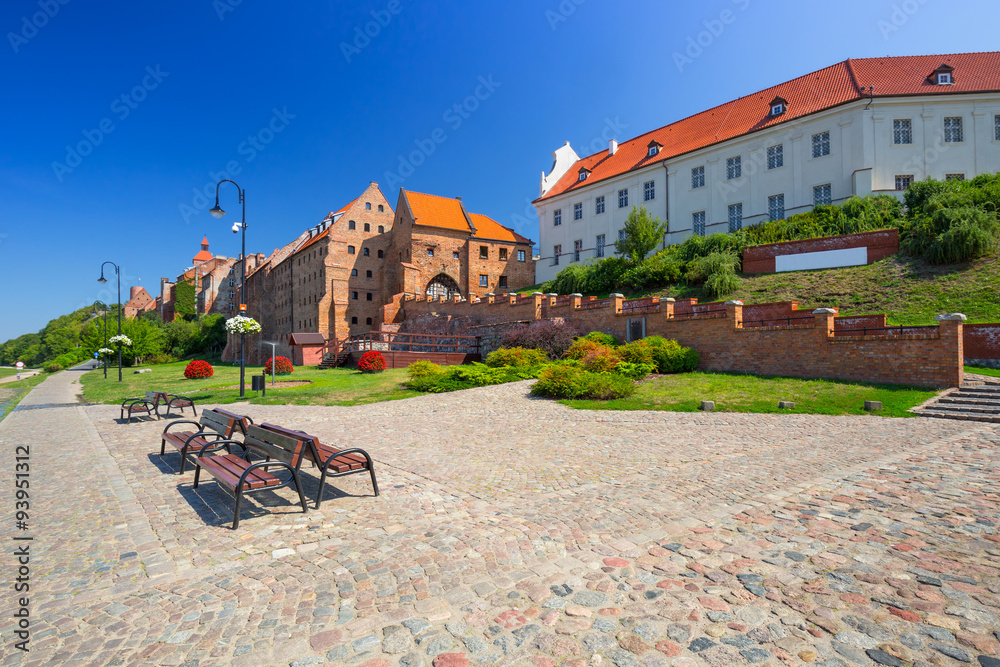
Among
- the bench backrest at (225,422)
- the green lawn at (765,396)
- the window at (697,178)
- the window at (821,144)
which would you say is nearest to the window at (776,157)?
the window at (821,144)

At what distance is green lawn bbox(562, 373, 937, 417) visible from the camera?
1263 centimetres

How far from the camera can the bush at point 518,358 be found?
22.1 m

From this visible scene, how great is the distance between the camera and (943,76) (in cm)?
3172

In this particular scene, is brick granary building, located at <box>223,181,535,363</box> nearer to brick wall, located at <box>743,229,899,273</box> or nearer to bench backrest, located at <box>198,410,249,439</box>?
brick wall, located at <box>743,229,899,273</box>

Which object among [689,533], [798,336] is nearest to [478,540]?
[689,533]

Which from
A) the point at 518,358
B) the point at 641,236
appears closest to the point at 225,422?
the point at 518,358

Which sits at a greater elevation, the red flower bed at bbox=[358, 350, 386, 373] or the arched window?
the arched window

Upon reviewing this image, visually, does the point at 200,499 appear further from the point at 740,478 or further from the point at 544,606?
the point at 740,478

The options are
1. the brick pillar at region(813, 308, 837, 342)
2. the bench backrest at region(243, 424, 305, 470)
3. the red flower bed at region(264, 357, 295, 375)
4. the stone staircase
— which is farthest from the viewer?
the red flower bed at region(264, 357, 295, 375)

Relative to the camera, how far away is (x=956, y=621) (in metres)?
3.09

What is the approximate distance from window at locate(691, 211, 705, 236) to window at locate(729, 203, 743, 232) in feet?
6.68

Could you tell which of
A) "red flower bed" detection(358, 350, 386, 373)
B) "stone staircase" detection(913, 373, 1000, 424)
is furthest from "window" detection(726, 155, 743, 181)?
"red flower bed" detection(358, 350, 386, 373)

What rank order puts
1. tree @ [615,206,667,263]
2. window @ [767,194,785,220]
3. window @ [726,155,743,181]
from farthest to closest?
window @ [726,155,743,181]
window @ [767,194,785,220]
tree @ [615,206,667,263]

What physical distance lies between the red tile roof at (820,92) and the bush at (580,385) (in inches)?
1157
